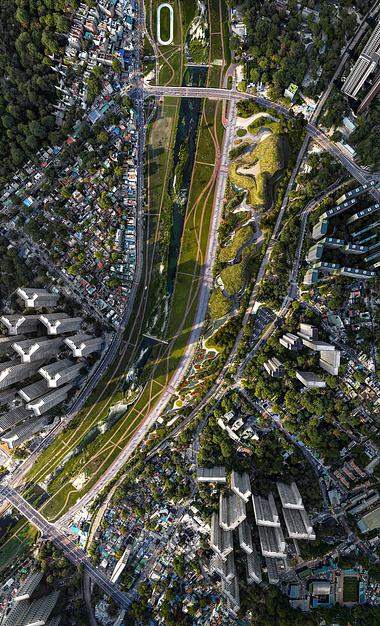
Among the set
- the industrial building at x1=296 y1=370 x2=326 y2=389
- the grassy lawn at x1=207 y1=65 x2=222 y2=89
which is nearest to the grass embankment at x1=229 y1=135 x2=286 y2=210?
the grassy lawn at x1=207 y1=65 x2=222 y2=89

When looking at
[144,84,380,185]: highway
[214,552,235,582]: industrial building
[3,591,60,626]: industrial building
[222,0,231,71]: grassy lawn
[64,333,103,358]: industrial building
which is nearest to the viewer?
[214,552,235,582]: industrial building

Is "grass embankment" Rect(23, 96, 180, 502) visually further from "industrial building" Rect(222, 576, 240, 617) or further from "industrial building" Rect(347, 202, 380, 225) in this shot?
"industrial building" Rect(347, 202, 380, 225)

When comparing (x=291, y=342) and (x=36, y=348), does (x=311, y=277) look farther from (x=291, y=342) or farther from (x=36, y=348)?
(x=36, y=348)

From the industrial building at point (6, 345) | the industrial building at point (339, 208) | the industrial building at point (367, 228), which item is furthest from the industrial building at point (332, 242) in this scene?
the industrial building at point (6, 345)

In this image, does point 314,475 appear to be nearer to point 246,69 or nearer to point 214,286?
point 214,286

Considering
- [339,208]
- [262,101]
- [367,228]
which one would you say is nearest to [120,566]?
[339,208]

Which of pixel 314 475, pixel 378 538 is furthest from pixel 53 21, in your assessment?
pixel 378 538
